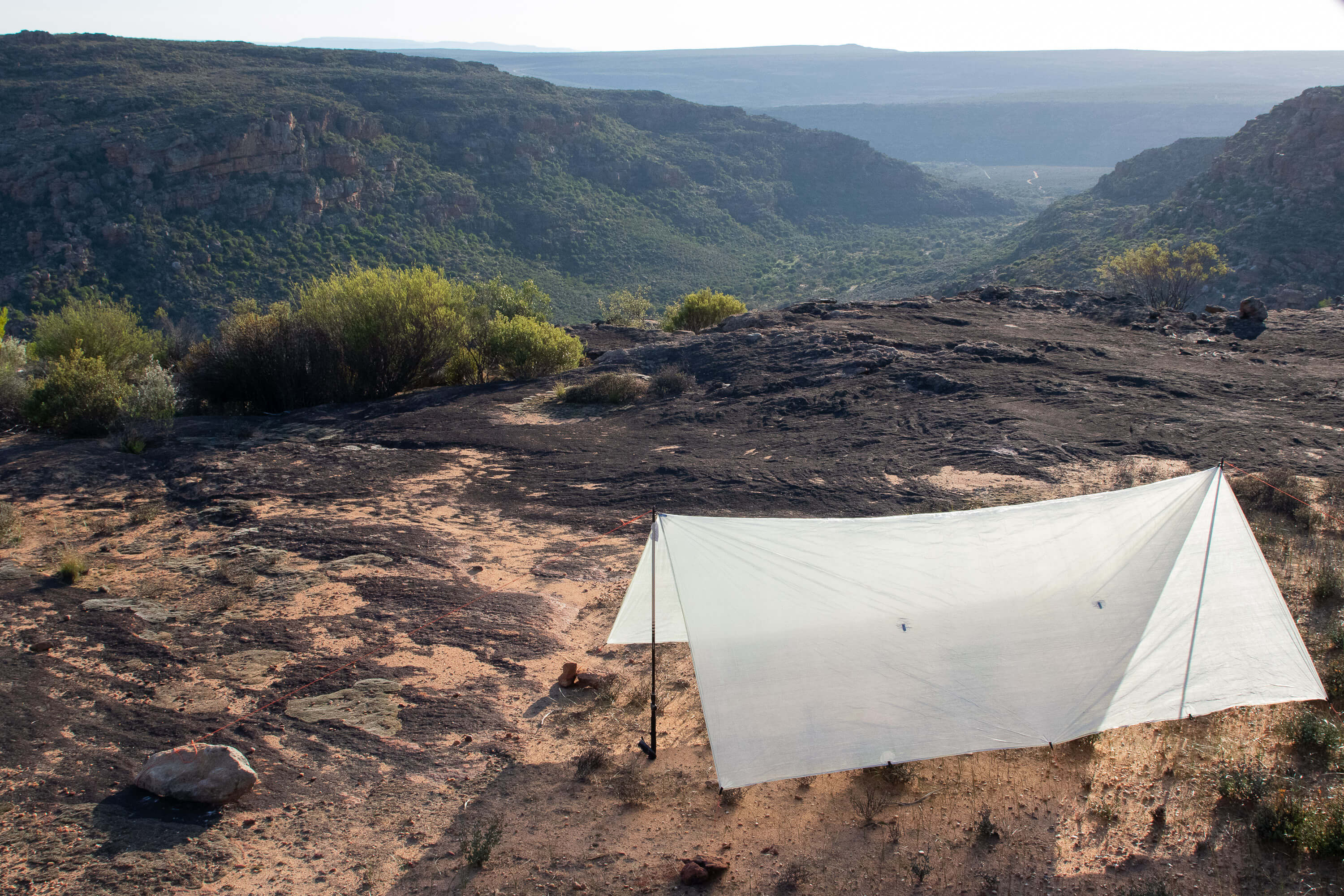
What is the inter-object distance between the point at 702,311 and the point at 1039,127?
152 m

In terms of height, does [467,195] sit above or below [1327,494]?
above

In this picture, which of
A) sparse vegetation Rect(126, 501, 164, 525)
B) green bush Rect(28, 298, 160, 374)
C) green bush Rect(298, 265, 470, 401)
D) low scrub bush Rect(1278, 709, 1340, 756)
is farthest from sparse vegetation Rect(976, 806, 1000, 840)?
green bush Rect(28, 298, 160, 374)

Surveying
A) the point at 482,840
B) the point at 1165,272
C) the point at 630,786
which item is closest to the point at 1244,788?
the point at 630,786

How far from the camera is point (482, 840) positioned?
5.18 meters

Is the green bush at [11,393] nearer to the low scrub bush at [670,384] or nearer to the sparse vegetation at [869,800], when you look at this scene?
the low scrub bush at [670,384]

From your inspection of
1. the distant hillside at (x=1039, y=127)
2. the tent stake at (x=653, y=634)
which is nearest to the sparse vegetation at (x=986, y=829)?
the tent stake at (x=653, y=634)

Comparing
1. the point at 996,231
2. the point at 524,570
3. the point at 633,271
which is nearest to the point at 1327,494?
the point at 524,570

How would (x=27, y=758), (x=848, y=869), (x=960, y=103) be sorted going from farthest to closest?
(x=960, y=103) → (x=27, y=758) → (x=848, y=869)

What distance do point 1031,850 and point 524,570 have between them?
19.4 ft

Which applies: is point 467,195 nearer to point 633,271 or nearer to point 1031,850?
point 633,271

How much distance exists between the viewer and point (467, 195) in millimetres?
54031

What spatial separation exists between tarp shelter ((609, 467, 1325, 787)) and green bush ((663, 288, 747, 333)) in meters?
18.4

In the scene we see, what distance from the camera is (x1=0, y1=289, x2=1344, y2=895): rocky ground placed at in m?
4.95

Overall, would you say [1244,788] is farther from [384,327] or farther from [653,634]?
[384,327]
